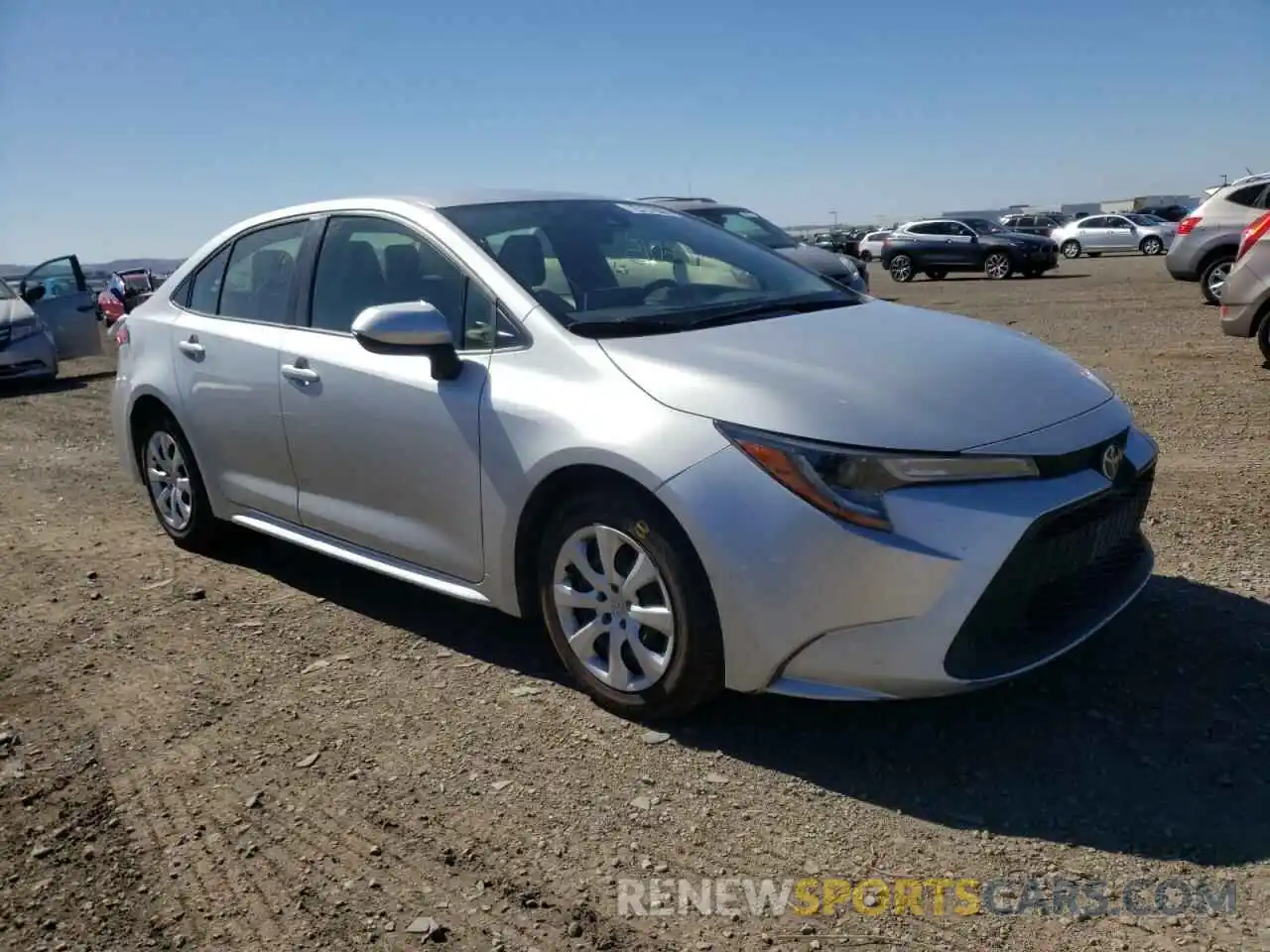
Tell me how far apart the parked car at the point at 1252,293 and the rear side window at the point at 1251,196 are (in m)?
6.13

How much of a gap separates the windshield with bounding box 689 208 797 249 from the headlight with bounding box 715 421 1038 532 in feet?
37.5

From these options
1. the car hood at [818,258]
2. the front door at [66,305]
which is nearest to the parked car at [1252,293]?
the car hood at [818,258]

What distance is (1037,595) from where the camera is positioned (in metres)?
3.14

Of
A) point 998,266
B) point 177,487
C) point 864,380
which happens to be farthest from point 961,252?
point 864,380

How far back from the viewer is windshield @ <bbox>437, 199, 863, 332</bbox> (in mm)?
3816

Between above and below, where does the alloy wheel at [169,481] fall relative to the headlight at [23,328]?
below

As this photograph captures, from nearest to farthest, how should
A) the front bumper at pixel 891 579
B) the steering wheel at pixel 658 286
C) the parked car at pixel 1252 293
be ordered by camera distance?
the front bumper at pixel 891 579, the steering wheel at pixel 658 286, the parked car at pixel 1252 293

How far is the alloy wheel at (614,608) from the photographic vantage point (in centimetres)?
328

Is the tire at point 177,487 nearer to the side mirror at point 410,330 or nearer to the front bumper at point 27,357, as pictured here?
the side mirror at point 410,330

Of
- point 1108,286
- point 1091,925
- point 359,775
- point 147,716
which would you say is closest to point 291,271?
point 147,716

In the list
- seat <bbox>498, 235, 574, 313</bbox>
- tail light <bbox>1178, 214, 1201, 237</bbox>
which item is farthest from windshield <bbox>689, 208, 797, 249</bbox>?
seat <bbox>498, 235, 574, 313</bbox>

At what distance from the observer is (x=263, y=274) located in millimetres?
4859

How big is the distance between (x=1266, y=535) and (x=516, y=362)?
3354 millimetres

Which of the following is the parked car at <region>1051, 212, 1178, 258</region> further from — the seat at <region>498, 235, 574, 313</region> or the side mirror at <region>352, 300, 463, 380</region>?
the side mirror at <region>352, 300, 463, 380</region>
